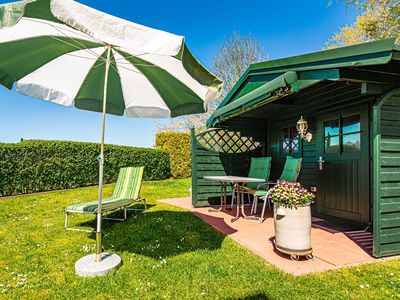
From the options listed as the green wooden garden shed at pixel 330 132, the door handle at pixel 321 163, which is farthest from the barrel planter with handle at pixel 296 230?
the door handle at pixel 321 163

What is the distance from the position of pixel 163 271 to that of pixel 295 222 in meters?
1.51

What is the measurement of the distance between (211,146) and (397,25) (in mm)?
10422

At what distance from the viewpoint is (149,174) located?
35.5 feet

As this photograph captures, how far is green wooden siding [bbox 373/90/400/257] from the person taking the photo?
278 centimetres

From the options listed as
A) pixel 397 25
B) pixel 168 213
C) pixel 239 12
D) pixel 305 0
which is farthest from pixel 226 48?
pixel 168 213

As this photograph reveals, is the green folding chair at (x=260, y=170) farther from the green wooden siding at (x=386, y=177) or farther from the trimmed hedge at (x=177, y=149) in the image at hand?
the trimmed hedge at (x=177, y=149)

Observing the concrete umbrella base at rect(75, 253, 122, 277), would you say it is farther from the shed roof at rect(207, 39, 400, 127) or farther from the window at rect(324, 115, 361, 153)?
the window at rect(324, 115, 361, 153)

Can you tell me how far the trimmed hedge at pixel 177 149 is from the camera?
38.5 ft

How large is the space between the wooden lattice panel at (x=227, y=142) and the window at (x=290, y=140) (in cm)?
86

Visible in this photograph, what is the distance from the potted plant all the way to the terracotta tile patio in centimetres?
15

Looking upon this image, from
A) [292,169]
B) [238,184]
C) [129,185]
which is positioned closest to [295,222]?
[292,169]

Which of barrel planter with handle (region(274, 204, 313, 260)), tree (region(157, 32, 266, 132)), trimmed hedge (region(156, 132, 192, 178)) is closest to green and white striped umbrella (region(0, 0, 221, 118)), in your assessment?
barrel planter with handle (region(274, 204, 313, 260))

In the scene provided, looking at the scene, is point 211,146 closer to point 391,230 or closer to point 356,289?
point 391,230

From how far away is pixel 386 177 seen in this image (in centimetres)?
280
